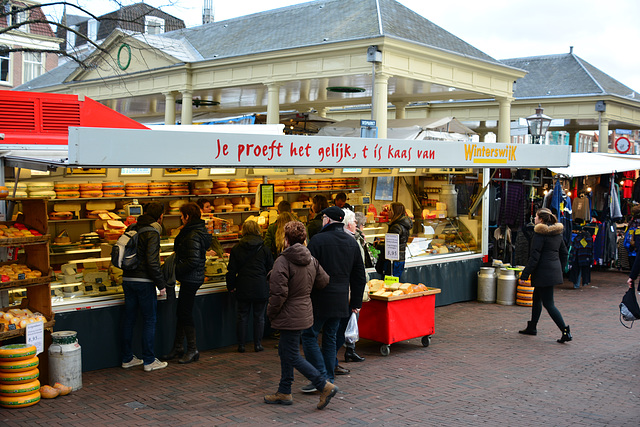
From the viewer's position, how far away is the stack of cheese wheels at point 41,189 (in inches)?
338

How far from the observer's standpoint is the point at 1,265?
693 cm

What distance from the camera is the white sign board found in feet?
19.3

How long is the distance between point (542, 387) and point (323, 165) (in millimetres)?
3428

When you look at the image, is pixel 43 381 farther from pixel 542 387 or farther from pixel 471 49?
pixel 471 49

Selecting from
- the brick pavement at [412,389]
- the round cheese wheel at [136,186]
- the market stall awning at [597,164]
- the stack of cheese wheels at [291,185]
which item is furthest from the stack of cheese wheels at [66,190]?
the market stall awning at [597,164]

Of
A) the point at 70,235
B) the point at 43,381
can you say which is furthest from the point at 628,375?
the point at 70,235

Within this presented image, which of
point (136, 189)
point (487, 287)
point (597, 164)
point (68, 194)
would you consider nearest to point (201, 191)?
point (136, 189)

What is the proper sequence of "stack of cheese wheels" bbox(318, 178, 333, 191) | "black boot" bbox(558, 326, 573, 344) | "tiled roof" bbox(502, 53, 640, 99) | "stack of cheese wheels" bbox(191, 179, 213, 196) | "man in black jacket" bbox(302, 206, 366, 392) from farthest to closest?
"tiled roof" bbox(502, 53, 640, 99) < "stack of cheese wheels" bbox(318, 178, 333, 191) < "stack of cheese wheels" bbox(191, 179, 213, 196) < "black boot" bbox(558, 326, 573, 344) < "man in black jacket" bbox(302, 206, 366, 392)

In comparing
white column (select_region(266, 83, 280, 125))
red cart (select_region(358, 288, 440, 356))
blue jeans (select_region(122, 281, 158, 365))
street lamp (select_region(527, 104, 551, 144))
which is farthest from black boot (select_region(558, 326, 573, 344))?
white column (select_region(266, 83, 280, 125))

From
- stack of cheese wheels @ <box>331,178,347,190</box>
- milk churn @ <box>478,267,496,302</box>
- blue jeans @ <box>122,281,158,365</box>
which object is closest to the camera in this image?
blue jeans @ <box>122,281,158,365</box>

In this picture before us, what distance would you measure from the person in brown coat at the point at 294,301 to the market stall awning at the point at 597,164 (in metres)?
9.24

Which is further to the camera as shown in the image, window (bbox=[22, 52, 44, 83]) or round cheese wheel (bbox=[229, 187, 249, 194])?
window (bbox=[22, 52, 44, 83])

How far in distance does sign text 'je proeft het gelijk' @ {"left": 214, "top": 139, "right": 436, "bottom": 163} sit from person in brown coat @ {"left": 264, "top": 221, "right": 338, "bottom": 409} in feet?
3.83

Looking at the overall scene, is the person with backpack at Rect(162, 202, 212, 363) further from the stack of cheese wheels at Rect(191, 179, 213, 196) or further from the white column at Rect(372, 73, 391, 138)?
the white column at Rect(372, 73, 391, 138)
